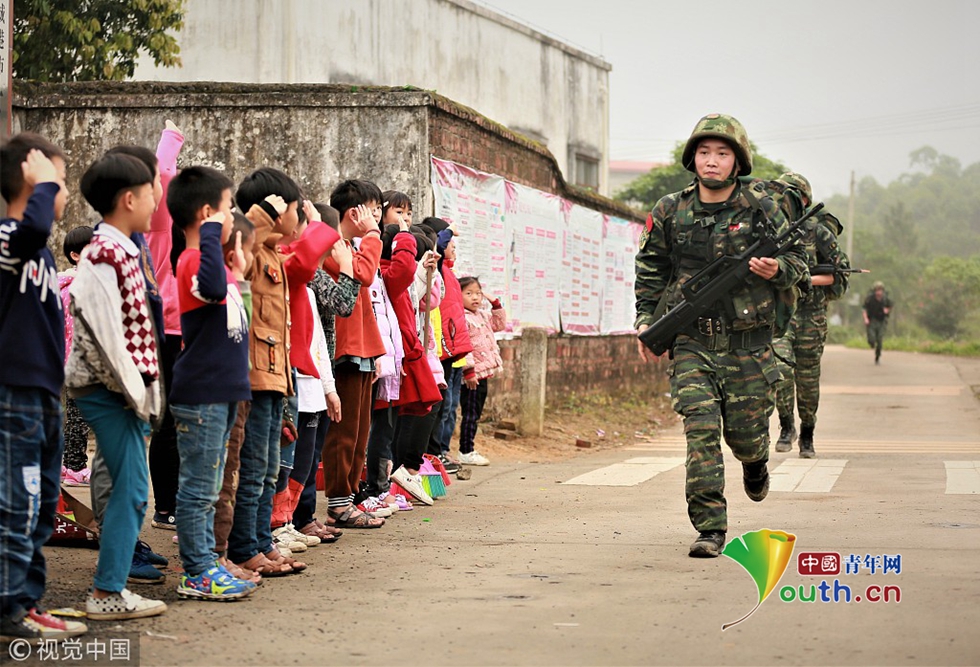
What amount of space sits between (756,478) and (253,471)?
2.86 m

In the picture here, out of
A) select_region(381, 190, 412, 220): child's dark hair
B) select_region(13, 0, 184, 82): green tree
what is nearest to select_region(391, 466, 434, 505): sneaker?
select_region(381, 190, 412, 220): child's dark hair

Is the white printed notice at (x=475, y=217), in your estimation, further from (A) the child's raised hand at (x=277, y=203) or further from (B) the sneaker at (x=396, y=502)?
(A) the child's raised hand at (x=277, y=203)

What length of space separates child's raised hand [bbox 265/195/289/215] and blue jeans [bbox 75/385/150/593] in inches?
52.3

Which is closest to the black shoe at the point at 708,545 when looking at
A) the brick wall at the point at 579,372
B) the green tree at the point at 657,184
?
the brick wall at the point at 579,372

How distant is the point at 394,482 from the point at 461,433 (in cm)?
285

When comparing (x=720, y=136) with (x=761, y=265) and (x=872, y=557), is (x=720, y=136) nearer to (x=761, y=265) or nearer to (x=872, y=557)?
(x=761, y=265)

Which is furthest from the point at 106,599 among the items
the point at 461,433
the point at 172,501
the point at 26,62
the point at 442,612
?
the point at 26,62

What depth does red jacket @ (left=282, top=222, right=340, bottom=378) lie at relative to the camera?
6.29 m

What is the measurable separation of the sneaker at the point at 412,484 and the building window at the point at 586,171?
23910mm

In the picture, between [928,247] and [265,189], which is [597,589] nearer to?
[265,189]

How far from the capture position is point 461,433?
11445mm

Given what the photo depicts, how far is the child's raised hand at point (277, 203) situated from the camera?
19.7 feet

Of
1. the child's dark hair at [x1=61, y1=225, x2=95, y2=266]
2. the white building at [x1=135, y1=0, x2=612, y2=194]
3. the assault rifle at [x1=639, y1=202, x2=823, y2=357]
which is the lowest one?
the assault rifle at [x1=639, y1=202, x2=823, y2=357]

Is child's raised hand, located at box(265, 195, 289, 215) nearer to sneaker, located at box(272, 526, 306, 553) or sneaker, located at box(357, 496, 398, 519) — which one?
sneaker, located at box(272, 526, 306, 553)
